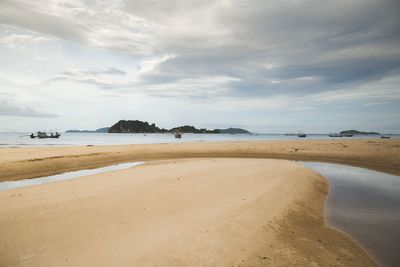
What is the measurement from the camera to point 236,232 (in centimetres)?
713

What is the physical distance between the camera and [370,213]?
10406mm

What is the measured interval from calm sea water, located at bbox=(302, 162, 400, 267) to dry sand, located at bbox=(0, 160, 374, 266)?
564 millimetres

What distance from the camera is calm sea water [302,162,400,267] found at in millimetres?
7188

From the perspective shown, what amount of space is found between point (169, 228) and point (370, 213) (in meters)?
8.76

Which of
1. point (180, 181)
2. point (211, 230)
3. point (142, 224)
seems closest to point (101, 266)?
point (142, 224)

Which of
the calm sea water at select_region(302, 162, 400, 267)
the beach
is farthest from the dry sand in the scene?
the calm sea water at select_region(302, 162, 400, 267)

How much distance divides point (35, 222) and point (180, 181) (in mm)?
7808

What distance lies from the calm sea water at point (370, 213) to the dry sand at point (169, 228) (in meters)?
0.56

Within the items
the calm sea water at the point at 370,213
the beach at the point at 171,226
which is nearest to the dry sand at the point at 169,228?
the beach at the point at 171,226

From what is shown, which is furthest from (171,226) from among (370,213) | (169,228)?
(370,213)

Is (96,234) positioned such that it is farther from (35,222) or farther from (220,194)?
(220,194)

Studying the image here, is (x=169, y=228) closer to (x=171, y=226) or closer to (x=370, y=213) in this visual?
(x=171, y=226)

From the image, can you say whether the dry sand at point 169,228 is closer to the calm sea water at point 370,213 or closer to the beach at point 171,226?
the beach at point 171,226

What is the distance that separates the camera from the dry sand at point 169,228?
5.77 m
